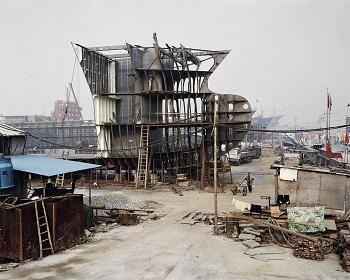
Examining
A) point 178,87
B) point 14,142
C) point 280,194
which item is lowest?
point 280,194

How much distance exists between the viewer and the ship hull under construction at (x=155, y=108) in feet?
95.1

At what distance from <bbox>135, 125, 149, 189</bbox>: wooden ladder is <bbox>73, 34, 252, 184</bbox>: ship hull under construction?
0.34 ft

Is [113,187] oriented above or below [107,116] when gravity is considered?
below

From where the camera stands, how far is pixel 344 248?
11.8 meters

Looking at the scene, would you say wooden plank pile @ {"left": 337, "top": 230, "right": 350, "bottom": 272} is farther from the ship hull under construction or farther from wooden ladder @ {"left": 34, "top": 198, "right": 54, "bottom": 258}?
the ship hull under construction

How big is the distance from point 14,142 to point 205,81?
56.4 feet

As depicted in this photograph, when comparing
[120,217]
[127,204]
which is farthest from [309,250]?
[127,204]

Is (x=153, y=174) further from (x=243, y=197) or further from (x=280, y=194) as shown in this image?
(x=280, y=194)

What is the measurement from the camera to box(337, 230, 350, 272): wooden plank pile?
1098cm

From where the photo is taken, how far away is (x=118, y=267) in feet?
37.2

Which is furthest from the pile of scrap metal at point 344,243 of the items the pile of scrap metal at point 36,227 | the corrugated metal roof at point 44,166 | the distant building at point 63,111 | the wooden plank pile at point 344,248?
the distant building at point 63,111

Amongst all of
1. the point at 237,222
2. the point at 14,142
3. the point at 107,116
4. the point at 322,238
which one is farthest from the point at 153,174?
the point at 322,238

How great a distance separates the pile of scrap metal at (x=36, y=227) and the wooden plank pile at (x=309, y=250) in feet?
28.6

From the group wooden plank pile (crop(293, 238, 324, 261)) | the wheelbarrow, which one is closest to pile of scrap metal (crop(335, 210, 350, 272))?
wooden plank pile (crop(293, 238, 324, 261))
